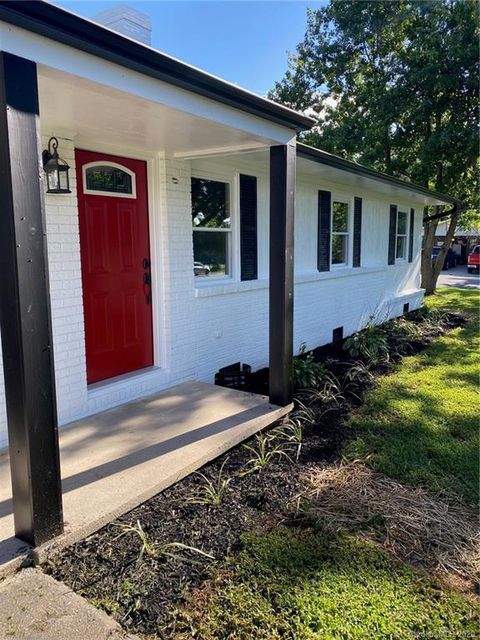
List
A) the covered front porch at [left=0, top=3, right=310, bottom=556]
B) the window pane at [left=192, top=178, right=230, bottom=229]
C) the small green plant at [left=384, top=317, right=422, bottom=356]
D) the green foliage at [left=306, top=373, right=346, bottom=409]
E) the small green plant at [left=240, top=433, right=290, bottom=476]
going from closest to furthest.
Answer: the covered front porch at [left=0, top=3, right=310, bottom=556], the small green plant at [left=240, top=433, right=290, bottom=476], the green foliage at [left=306, top=373, right=346, bottom=409], the window pane at [left=192, top=178, right=230, bottom=229], the small green plant at [left=384, top=317, right=422, bottom=356]

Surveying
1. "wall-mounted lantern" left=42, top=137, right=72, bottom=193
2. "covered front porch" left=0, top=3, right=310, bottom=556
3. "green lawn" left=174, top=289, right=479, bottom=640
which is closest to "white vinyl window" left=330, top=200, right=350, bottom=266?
"covered front porch" left=0, top=3, right=310, bottom=556

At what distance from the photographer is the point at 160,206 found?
4902 millimetres

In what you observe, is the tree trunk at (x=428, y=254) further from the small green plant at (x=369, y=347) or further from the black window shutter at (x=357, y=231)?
the small green plant at (x=369, y=347)

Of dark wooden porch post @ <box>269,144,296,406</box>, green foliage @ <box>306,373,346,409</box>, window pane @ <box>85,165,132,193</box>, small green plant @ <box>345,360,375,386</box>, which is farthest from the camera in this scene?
small green plant @ <box>345,360,375,386</box>

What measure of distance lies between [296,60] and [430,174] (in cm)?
672

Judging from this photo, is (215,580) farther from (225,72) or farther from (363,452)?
(225,72)

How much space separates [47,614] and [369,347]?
609 centimetres

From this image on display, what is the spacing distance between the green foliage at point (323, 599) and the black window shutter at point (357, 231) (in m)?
7.16

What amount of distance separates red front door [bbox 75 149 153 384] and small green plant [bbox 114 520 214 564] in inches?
81.3

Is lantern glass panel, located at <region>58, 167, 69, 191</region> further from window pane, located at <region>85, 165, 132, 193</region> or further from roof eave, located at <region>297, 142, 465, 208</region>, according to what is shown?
roof eave, located at <region>297, 142, 465, 208</region>

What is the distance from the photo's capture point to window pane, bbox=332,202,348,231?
8.72m

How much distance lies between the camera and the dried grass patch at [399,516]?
2705 millimetres

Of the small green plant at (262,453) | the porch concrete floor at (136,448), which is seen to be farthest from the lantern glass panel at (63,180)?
the small green plant at (262,453)

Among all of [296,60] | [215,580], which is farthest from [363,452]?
[296,60]
